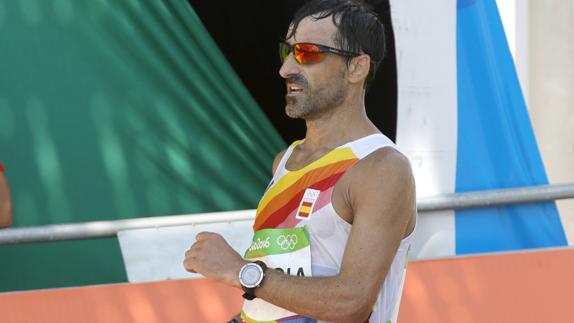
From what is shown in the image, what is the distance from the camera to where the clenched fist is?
2438 millimetres

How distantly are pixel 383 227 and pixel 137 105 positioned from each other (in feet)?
7.89

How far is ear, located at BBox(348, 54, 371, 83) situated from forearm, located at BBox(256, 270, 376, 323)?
531 mm

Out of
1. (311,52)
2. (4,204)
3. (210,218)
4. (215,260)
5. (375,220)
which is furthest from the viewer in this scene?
(210,218)

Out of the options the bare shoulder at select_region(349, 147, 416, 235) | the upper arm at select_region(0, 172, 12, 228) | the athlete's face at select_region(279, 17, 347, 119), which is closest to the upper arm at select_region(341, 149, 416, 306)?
the bare shoulder at select_region(349, 147, 416, 235)

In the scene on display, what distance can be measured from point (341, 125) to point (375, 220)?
0.36 m

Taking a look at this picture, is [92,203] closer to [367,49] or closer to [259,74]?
[259,74]

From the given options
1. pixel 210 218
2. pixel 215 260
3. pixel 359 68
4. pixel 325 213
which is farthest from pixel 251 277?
pixel 210 218

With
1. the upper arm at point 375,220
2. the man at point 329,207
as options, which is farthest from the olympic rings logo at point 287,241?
the upper arm at point 375,220

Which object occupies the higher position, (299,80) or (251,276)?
(299,80)

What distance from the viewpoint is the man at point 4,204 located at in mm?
3994

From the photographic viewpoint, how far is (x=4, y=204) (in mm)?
4027

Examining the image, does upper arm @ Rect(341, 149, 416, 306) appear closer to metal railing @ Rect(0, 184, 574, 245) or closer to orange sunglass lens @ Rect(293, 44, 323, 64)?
orange sunglass lens @ Rect(293, 44, 323, 64)

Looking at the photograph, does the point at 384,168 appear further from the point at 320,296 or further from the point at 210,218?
the point at 210,218

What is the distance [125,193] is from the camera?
4.57 meters
